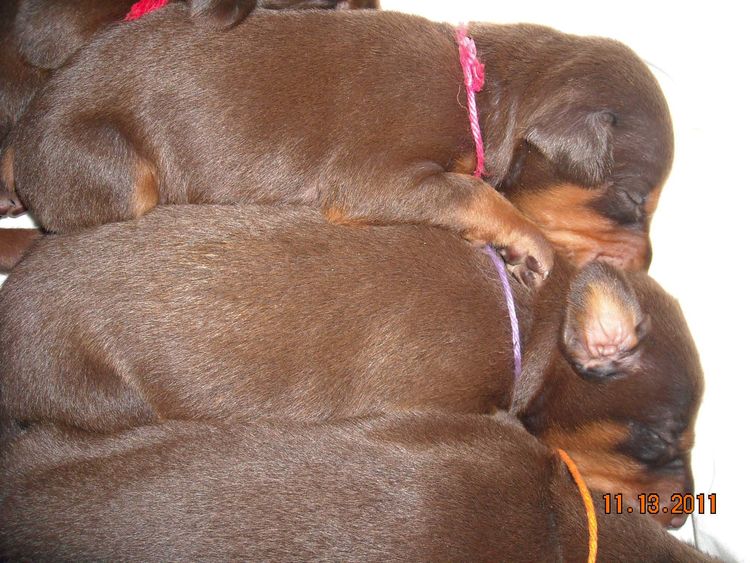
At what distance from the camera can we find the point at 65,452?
2.55 meters

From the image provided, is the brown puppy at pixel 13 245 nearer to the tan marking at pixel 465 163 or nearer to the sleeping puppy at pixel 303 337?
the sleeping puppy at pixel 303 337

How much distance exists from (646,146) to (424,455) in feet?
4.50

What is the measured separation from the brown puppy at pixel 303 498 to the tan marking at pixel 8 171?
1199 mm

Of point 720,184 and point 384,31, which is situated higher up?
point 384,31

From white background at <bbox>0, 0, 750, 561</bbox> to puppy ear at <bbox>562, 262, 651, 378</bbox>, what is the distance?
67 cm

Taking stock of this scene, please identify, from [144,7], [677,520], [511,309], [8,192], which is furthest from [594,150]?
[8,192]

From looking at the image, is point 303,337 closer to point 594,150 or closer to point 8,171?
point 594,150

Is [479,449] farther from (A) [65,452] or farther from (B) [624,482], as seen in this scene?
(A) [65,452]

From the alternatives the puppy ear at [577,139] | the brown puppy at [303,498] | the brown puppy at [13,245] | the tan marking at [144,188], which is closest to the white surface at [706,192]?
the brown puppy at [303,498]

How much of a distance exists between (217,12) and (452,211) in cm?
107

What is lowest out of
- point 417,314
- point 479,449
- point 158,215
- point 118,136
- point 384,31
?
point 479,449

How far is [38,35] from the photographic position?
10.8ft

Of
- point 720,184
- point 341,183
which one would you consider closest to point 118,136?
point 341,183

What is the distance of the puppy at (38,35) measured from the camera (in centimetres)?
330
